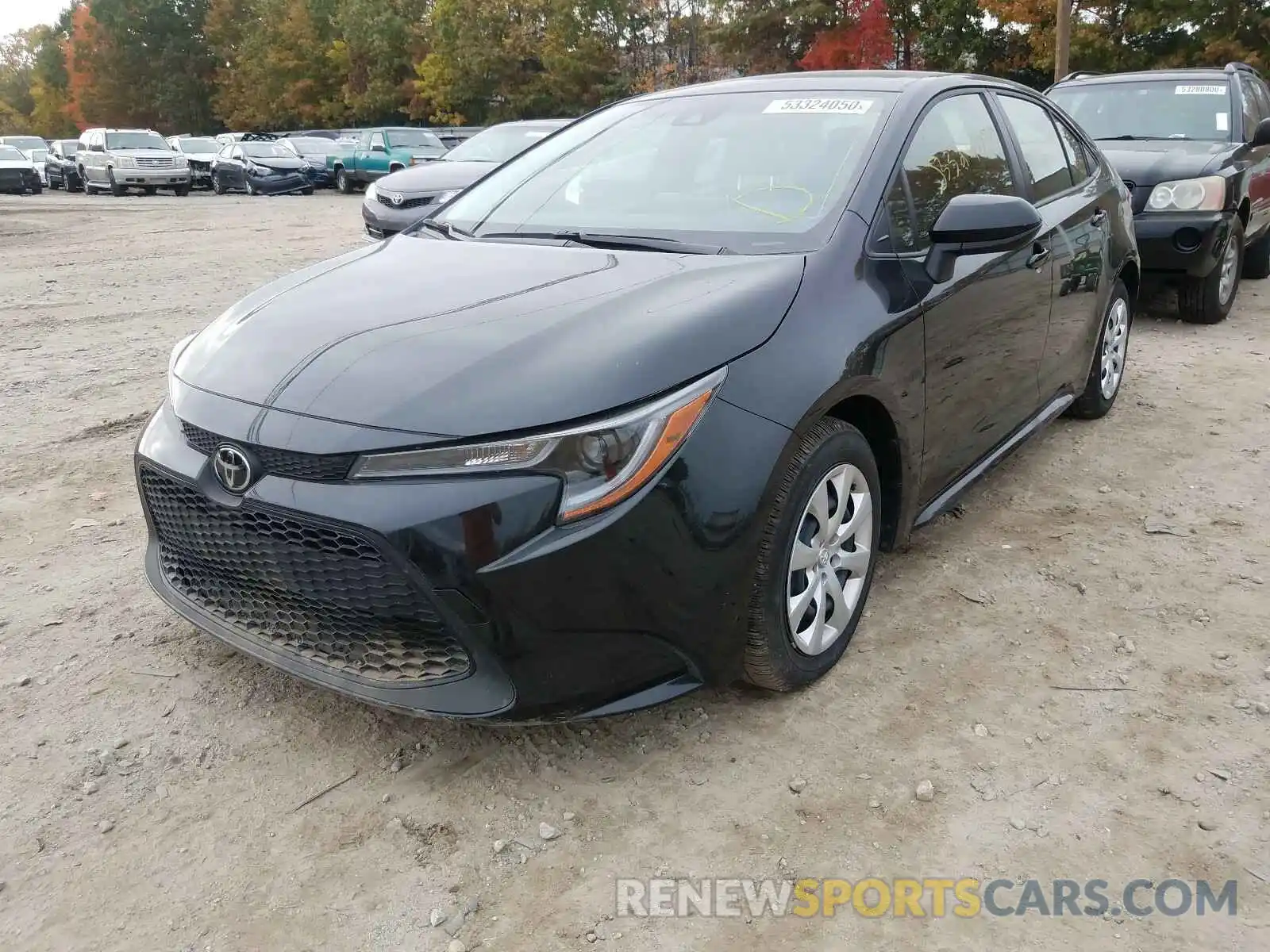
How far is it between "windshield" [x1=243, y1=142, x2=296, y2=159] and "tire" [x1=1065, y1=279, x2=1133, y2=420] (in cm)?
2494

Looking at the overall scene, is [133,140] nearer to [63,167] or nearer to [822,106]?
[63,167]

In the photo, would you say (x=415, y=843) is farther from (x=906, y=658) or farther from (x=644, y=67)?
(x=644, y=67)

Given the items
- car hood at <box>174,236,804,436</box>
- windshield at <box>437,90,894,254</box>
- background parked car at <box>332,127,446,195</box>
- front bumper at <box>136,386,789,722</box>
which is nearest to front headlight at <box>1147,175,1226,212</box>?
windshield at <box>437,90,894,254</box>

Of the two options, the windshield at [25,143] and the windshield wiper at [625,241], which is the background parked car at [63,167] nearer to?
the windshield at [25,143]

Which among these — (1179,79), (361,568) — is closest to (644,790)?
(361,568)

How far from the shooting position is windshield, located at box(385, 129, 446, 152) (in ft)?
82.1

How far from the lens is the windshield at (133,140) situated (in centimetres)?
2700

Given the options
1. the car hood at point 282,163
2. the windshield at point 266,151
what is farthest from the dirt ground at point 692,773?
the windshield at point 266,151

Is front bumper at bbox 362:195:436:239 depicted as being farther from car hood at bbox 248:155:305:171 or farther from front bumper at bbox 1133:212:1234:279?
car hood at bbox 248:155:305:171

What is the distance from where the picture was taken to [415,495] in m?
2.09

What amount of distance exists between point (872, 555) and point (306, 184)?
2619 cm

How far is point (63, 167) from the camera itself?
101 ft

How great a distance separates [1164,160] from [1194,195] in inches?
14.1

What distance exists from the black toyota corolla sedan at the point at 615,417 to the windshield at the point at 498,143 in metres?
8.70
